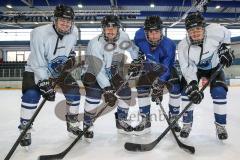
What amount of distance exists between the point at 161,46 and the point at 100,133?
983mm

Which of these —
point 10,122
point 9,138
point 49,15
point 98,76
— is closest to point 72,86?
point 98,76

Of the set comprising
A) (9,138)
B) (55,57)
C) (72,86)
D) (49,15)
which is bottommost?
(9,138)

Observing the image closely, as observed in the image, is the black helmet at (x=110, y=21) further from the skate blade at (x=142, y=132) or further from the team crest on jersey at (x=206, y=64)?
the skate blade at (x=142, y=132)

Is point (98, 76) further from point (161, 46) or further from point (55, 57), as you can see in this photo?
point (161, 46)

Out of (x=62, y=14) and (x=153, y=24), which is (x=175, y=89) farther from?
(x=62, y=14)

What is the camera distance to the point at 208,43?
2398 mm

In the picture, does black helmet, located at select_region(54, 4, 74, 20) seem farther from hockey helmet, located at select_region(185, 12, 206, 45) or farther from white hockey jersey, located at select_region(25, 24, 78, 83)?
hockey helmet, located at select_region(185, 12, 206, 45)

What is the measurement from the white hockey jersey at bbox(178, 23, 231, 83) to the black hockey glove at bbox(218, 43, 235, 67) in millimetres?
63

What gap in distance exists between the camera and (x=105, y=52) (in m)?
2.60

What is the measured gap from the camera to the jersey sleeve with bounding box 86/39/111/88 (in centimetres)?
253

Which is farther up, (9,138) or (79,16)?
(79,16)

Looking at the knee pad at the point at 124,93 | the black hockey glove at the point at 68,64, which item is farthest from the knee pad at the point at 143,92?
the black hockey glove at the point at 68,64

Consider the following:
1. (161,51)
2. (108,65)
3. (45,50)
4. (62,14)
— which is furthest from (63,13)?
(161,51)

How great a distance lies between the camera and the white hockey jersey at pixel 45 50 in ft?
7.46
